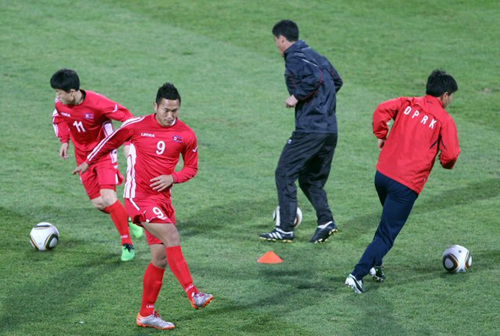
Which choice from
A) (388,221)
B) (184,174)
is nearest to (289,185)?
(388,221)

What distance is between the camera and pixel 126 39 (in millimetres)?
18234

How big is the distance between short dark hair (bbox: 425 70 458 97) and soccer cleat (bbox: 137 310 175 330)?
318 centimetres

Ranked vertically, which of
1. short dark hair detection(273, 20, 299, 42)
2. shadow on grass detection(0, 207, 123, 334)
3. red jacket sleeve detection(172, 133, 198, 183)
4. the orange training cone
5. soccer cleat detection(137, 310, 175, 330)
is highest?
short dark hair detection(273, 20, 299, 42)

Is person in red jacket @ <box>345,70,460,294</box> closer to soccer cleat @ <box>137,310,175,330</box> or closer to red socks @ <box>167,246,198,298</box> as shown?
red socks @ <box>167,246,198,298</box>

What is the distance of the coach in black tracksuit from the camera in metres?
9.80

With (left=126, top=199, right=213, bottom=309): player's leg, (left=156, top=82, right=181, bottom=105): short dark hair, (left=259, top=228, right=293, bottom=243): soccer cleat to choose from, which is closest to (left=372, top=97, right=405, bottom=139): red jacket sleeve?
(left=156, top=82, right=181, bottom=105): short dark hair

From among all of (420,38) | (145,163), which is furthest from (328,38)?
(145,163)

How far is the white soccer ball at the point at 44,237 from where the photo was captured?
9.60 meters

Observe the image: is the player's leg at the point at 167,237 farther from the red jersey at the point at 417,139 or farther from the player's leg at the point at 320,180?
the player's leg at the point at 320,180

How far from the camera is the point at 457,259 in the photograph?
880cm

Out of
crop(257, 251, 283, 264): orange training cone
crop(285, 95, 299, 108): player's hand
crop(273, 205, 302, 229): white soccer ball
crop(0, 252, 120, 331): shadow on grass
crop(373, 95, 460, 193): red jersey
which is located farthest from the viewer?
crop(273, 205, 302, 229): white soccer ball

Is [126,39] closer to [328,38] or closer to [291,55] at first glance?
[328,38]

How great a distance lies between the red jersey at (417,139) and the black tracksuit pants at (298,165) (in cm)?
170

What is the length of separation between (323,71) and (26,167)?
4925 millimetres
